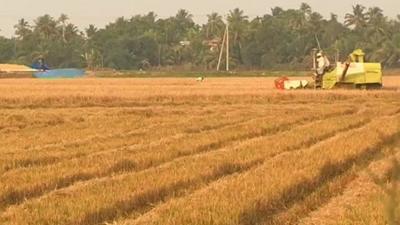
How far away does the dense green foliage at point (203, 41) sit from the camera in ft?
327

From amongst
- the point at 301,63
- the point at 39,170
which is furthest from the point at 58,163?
the point at 301,63

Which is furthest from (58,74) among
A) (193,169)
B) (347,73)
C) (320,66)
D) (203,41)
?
(193,169)

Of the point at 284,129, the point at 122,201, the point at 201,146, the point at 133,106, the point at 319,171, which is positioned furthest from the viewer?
the point at 133,106

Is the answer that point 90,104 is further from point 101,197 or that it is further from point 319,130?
point 101,197

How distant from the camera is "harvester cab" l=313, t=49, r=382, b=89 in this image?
35.3 m

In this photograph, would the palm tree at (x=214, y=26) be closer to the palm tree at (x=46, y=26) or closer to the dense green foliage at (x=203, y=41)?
the dense green foliage at (x=203, y=41)

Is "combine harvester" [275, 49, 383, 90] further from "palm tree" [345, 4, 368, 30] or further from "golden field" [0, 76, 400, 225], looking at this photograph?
"palm tree" [345, 4, 368, 30]

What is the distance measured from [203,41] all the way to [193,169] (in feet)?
319

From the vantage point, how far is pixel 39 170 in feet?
36.6

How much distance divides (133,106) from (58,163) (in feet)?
60.7

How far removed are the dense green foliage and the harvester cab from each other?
172 ft

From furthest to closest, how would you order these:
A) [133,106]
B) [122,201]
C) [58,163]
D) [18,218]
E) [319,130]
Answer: [133,106] → [319,130] → [58,163] → [122,201] → [18,218]

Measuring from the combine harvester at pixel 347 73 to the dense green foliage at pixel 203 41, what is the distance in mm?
52153

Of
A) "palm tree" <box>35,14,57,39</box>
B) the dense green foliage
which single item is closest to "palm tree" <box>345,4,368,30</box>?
the dense green foliage
